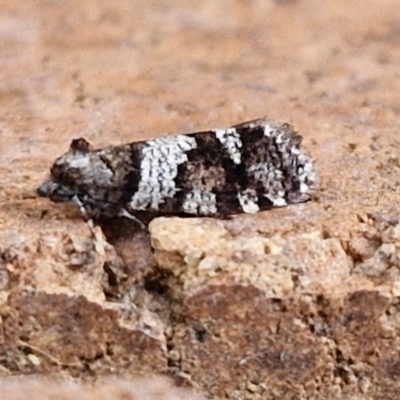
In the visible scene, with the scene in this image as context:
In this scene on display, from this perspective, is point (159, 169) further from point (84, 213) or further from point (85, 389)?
point (85, 389)

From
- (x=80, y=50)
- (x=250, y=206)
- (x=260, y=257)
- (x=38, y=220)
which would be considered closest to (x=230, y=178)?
(x=250, y=206)

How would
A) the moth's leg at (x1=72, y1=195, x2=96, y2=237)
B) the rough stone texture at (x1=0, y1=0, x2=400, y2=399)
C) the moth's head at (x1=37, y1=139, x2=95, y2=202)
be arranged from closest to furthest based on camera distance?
the rough stone texture at (x1=0, y1=0, x2=400, y2=399) → the moth's leg at (x1=72, y1=195, x2=96, y2=237) → the moth's head at (x1=37, y1=139, x2=95, y2=202)

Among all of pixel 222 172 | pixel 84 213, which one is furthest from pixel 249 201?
pixel 84 213

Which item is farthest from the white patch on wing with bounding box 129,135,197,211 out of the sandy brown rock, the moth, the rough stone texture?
the sandy brown rock

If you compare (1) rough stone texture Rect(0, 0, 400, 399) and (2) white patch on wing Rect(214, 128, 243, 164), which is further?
(2) white patch on wing Rect(214, 128, 243, 164)

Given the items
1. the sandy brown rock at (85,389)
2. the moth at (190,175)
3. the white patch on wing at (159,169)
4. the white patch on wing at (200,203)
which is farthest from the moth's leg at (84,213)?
the sandy brown rock at (85,389)

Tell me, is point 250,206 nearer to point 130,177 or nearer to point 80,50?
point 130,177

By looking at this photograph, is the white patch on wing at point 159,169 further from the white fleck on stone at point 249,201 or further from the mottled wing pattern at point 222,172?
the white fleck on stone at point 249,201

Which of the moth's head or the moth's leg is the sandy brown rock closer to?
the moth's leg
